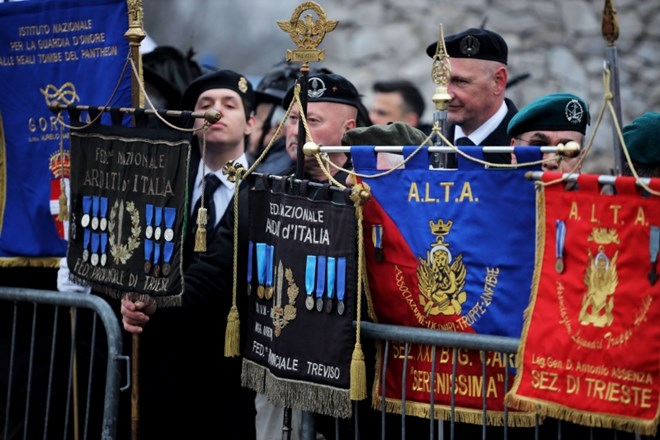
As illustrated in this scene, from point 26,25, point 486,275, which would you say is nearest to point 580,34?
point 26,25

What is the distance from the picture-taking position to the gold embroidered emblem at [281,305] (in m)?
5.57

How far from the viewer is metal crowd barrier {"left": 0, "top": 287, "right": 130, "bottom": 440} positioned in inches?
256

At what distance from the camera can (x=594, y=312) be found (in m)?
4.77

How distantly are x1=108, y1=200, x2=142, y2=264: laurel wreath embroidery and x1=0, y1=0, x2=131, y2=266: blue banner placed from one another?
0.67 m

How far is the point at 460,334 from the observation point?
5176 mm

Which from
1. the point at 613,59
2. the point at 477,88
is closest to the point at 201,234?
the point at 477,88

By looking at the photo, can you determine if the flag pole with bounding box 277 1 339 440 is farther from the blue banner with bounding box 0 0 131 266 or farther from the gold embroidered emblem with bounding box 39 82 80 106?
the gold embroidered emblem with bounding box 39 82 80 106

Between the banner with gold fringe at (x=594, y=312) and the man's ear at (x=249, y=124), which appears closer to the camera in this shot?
the banner with gold fringe at (x=594, y=312)

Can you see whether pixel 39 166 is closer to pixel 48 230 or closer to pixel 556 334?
pixel 48 230

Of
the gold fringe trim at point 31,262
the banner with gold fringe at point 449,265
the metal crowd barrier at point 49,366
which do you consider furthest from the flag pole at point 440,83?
the gold fringe trim at point 31,262

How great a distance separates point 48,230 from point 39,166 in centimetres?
37

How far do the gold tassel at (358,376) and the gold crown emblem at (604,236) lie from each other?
114 cm

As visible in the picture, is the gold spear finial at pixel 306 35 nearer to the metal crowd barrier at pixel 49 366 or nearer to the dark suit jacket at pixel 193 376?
the dark suit jacket at pixel 193 376

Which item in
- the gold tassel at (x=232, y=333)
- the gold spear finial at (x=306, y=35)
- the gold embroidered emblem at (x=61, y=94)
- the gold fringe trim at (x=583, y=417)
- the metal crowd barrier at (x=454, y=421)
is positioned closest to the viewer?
the gold fringe trim at (x=583, y=417)
